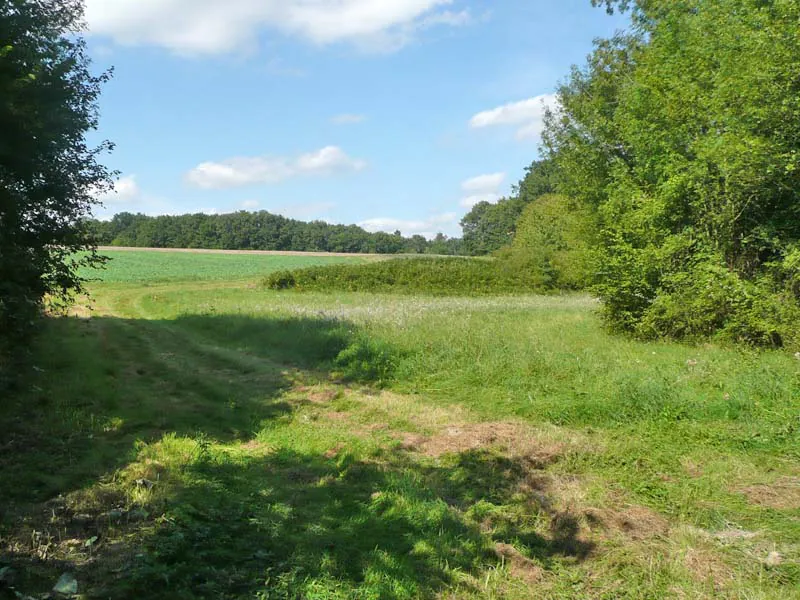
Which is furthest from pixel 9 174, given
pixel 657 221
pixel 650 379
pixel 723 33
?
pixel 723 33

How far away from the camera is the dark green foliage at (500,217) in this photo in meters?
83.7

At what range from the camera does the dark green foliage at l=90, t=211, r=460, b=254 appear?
10462cm

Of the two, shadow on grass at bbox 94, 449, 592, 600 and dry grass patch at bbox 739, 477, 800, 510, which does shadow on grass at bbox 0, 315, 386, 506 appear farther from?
dry grass patch at bbox 739, 477, 800, 510

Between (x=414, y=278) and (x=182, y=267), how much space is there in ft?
99.9

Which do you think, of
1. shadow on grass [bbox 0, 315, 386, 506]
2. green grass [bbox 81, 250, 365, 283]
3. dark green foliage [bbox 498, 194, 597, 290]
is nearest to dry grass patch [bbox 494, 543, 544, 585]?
shadow on grass [bbox 0, 315, 386, 506]

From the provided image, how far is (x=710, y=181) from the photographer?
42.1ft

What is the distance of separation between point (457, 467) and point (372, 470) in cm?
103

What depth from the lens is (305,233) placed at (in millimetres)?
119938

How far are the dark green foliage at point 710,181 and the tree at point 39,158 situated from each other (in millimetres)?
13808

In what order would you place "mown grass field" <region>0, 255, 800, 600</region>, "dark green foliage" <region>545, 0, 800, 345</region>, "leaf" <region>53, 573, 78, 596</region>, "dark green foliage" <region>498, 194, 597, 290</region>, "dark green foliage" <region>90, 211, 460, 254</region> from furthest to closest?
1. "dark green foliage" <region>90, 211, 460, 254</region>
2. "dark green foliage" <region>498, 194, 597, 290</region>
3. "dark green foliage" <region>545, 0, 800, 345</region>
4. "mown grass field" <region>0, 255, 800, 600</region>
5. "leaf" <region>53, 573, 78, 596</region>

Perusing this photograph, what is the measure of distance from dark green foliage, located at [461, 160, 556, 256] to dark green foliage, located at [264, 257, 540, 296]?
38760 millimetres

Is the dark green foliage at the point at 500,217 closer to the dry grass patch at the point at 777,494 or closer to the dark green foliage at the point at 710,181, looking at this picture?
the dark green foliage at the point at 710,181

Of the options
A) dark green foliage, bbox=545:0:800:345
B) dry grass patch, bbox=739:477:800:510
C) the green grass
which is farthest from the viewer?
the green grass

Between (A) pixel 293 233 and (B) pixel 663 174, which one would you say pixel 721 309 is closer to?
(B) pixel 663 174
